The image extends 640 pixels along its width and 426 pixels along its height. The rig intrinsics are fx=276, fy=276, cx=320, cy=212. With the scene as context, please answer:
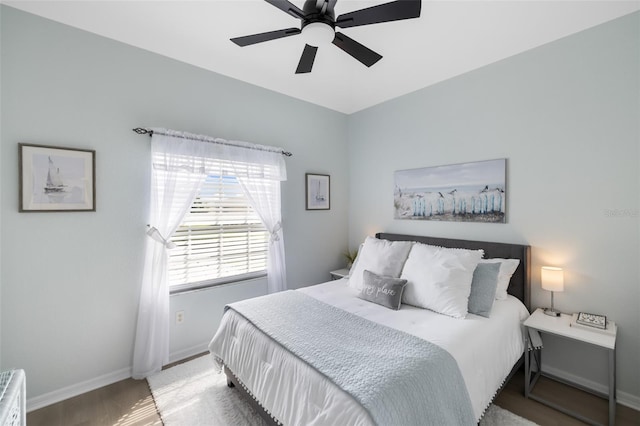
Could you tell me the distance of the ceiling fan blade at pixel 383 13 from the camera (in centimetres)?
140

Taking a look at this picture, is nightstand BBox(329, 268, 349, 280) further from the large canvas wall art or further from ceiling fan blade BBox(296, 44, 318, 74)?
ceiling fan blade BBox(296, 44, 318, 74)

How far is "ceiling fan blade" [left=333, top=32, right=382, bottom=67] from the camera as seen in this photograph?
1.73 m

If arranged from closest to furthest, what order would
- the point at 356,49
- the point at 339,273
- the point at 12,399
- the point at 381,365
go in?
the point at 12,399 < the point at 381,365 < the point at 356,49 < the point at 339,273

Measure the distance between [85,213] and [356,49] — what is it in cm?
243

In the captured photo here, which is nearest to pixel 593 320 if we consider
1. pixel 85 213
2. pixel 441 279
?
pixel 441 279

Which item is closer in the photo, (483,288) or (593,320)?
(593,320)

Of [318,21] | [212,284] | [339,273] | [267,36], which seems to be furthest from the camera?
[339,273]

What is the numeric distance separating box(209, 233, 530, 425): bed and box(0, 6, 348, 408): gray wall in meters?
0.98

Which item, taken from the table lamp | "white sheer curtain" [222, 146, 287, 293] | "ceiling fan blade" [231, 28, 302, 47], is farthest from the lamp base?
"ceiling fan blade" [231, 28, 302, 47]

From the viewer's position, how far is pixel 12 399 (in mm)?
1108

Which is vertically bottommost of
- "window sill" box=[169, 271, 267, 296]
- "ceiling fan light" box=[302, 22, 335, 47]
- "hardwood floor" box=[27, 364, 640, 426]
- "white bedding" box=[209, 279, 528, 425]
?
"hardwood floor" box=[27, 364, 640, 426]

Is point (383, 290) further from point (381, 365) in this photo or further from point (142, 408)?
point (142, 408)

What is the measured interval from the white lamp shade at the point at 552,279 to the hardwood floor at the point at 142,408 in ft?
2.74

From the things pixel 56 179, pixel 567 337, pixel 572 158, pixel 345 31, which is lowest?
pixel 567 337
